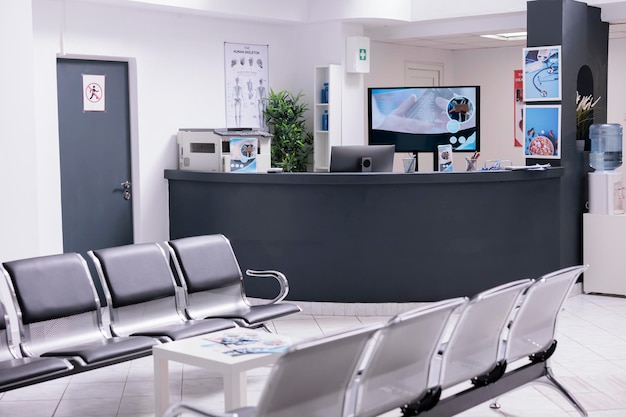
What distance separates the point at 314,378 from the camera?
3.19 metres

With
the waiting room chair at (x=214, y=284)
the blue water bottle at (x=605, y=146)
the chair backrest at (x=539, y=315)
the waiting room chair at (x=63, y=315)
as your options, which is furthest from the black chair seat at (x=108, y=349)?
the blue water bottle at (x=605, y=146)

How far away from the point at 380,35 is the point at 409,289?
385 centimetres

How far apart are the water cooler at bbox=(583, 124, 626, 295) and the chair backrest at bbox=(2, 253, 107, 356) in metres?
4.71

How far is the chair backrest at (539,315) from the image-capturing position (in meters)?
4.20

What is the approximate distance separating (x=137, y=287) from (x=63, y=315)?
514mm

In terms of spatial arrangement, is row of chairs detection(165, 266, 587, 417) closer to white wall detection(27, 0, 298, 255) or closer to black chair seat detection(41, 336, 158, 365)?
black chair seat detection(41, 336, 158, 365)

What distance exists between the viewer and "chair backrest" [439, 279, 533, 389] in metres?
3.80

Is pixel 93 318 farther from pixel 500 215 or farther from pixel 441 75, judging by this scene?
pixel 441 75

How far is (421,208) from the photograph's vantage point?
710cm

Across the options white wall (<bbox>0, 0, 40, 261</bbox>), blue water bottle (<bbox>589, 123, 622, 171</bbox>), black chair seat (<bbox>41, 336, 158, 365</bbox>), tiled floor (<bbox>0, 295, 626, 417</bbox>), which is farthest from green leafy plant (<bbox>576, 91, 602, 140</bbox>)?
black chair seat (<bbox>41, 336, 158, 365</bbox>)

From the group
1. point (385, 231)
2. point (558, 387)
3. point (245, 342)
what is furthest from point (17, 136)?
point (558, 387)

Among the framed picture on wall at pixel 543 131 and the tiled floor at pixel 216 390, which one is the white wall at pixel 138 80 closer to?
the tiled floor at pixel 216 390

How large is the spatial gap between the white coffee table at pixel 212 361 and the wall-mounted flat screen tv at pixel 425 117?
475cm

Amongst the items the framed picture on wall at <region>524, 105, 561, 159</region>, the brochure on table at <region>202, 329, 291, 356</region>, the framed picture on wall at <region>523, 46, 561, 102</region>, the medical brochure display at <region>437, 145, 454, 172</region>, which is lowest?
the brochure on table at <region>202, 329, 291, 356</region>
